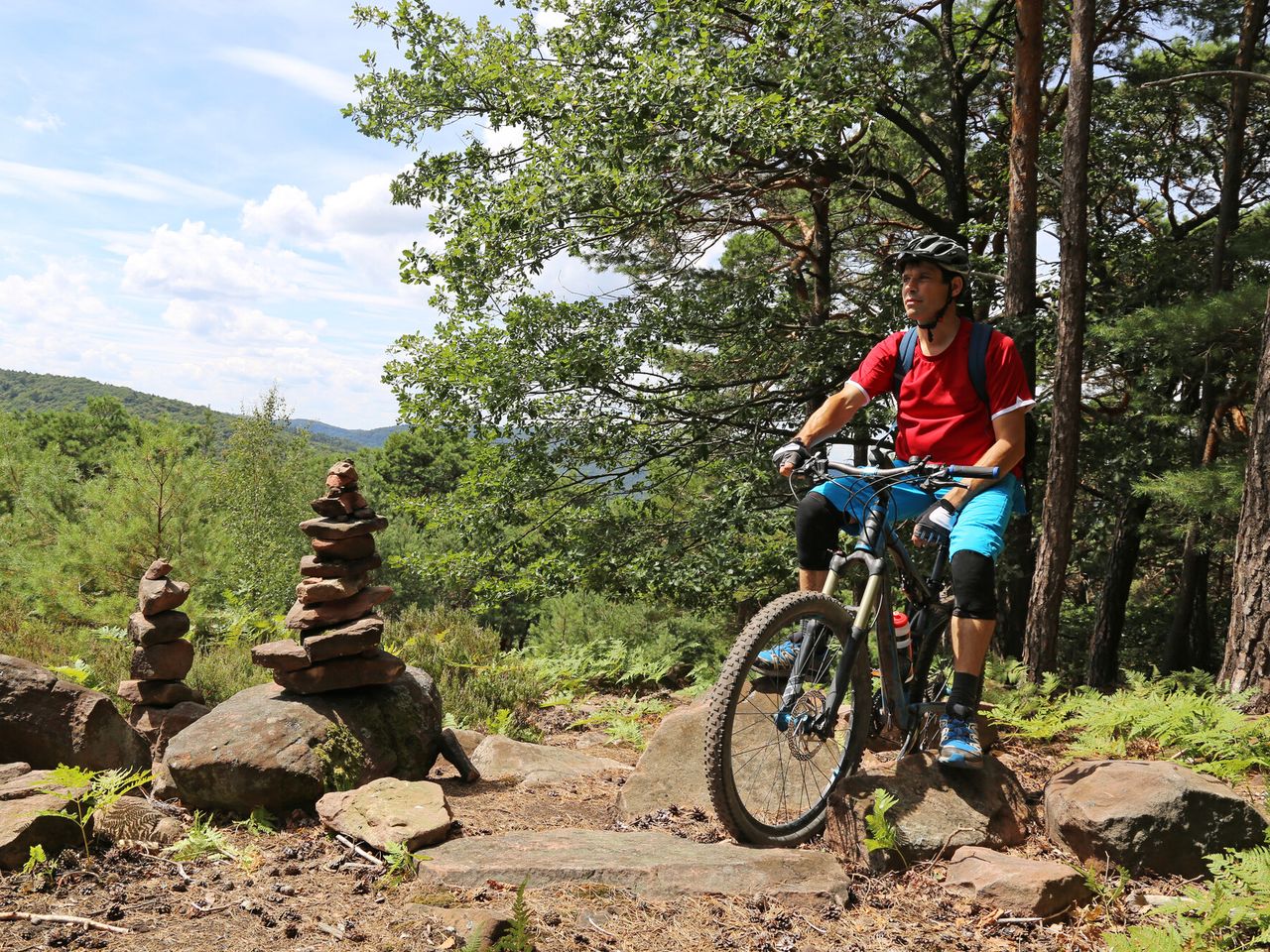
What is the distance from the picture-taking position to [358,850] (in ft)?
12.9

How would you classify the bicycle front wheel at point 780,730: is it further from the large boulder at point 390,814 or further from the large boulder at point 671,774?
the large boulder at point 390,814

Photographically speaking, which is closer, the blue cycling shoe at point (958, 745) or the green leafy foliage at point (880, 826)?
the green leafy foliage at point (880, 826)

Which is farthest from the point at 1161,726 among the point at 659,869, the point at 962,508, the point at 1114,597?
the point at 1114,597

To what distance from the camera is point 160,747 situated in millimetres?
6277

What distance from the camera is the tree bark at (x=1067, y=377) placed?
810cm

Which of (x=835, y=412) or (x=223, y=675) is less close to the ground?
(x=835, y=412)

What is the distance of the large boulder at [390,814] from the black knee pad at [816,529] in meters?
2.04

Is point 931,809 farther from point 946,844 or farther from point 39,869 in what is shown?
point 39,869

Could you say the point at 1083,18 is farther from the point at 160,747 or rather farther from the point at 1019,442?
the point at 160,747

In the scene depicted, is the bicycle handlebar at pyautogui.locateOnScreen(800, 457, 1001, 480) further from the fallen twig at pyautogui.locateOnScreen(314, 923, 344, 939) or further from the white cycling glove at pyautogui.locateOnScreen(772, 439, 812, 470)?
the fallen twig at pyautogui.locateOnScreen(314, 923, 344, 939)

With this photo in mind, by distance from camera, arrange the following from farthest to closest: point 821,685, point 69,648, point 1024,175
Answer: point 69,648, point 1024,175, point 821,685

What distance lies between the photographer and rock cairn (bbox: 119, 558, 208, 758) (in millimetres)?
6473

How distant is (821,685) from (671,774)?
4.79 ft

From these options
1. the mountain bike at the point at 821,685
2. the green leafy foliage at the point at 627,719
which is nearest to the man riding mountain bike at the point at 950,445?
Result: the mountain bike at the point at 821,685
